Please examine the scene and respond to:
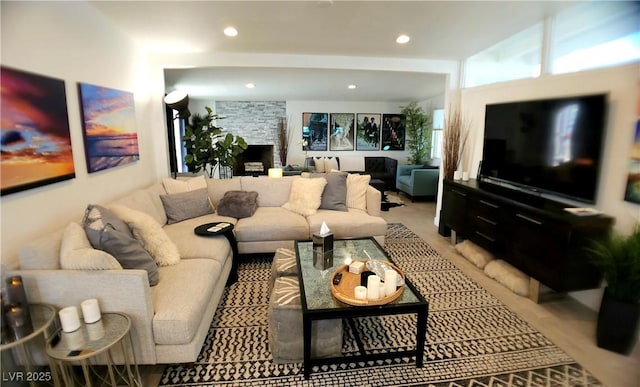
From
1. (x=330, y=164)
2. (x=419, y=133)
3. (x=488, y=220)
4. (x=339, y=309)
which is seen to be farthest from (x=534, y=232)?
(x=330, y=164)

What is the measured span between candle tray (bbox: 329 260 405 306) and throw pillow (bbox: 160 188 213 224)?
1939 millimetres

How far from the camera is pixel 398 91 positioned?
691cm

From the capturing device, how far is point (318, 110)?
8539 millimetres

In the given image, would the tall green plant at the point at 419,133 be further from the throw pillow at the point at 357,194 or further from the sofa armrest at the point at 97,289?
the sofa armrest at the point at 97,289

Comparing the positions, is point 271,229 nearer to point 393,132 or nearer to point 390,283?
point 390,283

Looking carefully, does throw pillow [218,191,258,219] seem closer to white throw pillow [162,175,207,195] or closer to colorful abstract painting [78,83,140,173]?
white throw pillow [162,175,207,195]

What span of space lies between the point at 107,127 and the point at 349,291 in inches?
101

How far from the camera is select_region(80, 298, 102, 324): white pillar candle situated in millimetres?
1594

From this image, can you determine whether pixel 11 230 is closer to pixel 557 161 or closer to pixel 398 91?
pixel 557 161

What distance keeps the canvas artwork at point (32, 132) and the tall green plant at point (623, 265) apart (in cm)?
360

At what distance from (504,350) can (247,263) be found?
2439 millimetres

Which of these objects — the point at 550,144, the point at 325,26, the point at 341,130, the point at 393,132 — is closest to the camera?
the point at 550,144

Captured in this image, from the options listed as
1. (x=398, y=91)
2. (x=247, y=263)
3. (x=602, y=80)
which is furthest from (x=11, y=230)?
(x=398, y=91)

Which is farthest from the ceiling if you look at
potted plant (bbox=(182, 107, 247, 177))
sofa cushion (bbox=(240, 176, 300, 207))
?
sofa cushion (bbox=(240, 176, 300, 207))
